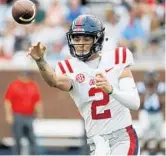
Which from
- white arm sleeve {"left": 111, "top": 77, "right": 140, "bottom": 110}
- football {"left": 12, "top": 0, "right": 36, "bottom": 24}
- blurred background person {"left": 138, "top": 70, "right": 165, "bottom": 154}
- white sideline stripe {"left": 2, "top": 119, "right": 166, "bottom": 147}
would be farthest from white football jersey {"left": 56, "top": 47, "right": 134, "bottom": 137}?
white sideline stripe {"left": 2, "top": 119, "right": 166, "bottom": 147}

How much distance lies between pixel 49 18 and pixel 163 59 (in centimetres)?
227

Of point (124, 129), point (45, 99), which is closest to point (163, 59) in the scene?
point (45, 99)

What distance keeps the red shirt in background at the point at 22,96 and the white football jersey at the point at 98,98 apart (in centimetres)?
→ 579

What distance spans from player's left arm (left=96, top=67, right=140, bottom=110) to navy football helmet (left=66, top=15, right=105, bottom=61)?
298 mm

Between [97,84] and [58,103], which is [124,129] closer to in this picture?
[97,84]

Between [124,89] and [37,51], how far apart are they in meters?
0.72

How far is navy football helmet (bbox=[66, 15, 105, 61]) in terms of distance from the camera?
19.0 ft

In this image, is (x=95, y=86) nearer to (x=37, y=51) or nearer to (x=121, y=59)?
(x=121, y=59)

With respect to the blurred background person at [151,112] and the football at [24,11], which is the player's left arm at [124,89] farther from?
the blurred background person at [151,112]

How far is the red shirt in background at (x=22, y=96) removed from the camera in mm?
11617

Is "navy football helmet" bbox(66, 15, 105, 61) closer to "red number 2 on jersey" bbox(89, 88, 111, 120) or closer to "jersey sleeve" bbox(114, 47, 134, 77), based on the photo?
"jersey sleeve" bbox(114, 47, 134, 77)

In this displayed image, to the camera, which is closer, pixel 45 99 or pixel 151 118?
pixel 151 118

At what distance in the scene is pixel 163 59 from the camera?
12.3m

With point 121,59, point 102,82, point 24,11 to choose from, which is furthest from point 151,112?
point 102,82
